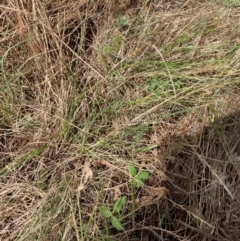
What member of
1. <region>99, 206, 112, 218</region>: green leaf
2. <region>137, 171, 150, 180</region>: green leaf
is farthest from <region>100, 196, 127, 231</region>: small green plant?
<region>137, 171, 150, 180</region>: green leaf

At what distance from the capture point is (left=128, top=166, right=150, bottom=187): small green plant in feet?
5.08

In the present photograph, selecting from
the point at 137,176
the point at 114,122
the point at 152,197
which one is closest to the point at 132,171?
the point at 137,176

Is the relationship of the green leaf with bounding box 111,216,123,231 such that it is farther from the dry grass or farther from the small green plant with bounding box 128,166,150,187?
the small green plant with bounding box 128,166,150,187

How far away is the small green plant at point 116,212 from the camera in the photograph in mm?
1471

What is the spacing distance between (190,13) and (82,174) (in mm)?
1010

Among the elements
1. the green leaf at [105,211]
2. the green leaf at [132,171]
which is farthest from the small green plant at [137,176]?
the green leaf at [105,211]

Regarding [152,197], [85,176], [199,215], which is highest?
[85,176]

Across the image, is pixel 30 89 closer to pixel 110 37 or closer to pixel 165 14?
pixel 110 37

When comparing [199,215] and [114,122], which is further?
[114,122]

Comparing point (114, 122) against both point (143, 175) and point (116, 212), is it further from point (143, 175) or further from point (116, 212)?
point (116, 212)

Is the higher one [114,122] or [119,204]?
[114,122]

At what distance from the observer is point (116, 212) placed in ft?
4.97

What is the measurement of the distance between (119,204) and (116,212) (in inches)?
1.3

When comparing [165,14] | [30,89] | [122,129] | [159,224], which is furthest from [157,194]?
[165,14]
